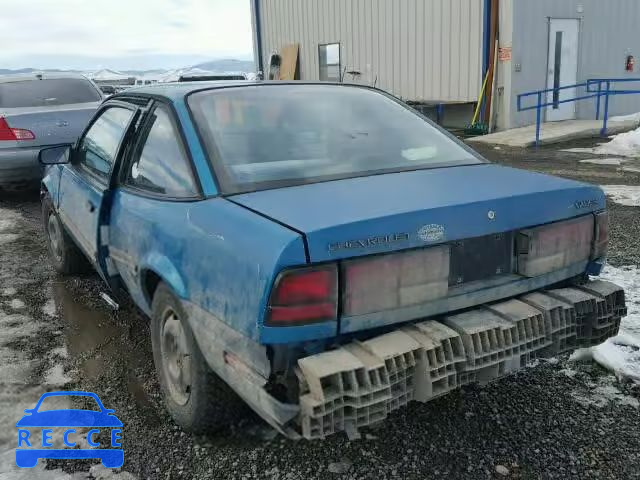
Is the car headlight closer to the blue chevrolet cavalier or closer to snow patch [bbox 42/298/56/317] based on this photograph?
the blue chevrolet cavalier

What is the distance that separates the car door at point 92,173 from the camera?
3.70 m

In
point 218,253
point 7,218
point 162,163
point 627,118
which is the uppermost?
point 162,163

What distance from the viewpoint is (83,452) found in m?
2.81

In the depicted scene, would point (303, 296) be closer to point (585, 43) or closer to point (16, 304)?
point (16, 304)

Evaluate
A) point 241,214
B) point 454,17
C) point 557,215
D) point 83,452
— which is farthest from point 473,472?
point 454,17

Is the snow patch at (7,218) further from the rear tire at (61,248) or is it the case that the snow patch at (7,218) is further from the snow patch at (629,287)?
the snow patch at (629,287)

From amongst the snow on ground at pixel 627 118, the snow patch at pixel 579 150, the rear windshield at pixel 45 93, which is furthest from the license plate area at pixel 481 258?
the snow on ground at pixel 627 118

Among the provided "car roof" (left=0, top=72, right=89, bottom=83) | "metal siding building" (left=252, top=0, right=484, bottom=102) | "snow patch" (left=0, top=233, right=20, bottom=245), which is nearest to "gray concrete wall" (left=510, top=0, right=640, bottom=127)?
"metal siding building" (left=252, top=0, right=484, bottom=102)

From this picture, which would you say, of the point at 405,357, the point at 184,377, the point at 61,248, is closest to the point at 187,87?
the point at 184,377

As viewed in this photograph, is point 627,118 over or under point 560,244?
under

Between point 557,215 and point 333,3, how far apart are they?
1577 cm

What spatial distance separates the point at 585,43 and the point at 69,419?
560 inches

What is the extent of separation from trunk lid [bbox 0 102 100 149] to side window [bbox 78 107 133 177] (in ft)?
13.1

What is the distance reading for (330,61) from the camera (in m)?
18.1
